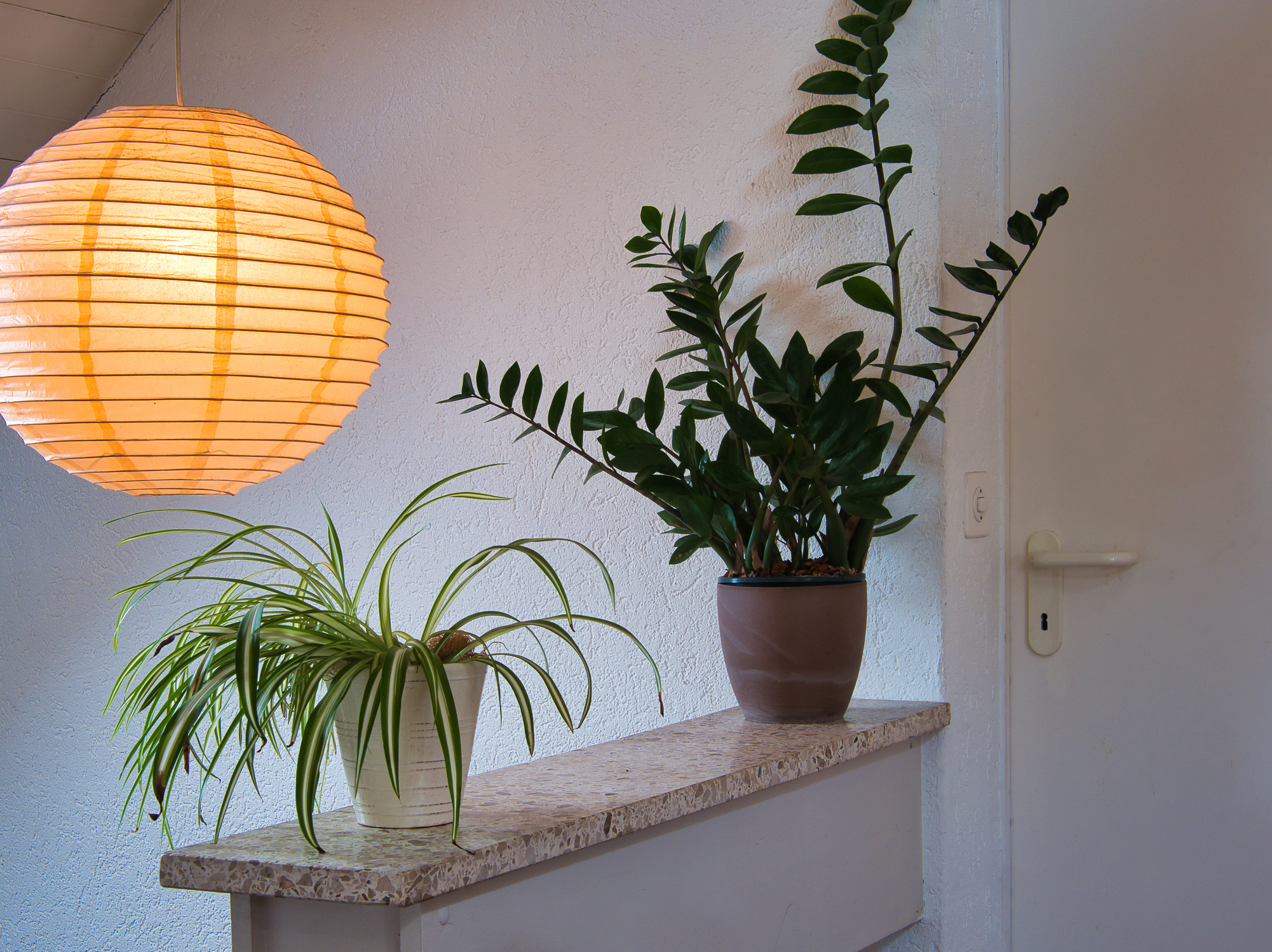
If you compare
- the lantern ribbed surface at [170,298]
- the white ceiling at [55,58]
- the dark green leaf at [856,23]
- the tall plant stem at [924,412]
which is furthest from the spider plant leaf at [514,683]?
the white ceiling at [55,58]

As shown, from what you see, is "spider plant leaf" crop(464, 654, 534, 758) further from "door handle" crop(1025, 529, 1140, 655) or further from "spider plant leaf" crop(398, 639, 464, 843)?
"door handle" crop(1025, 529, 1140, 655)

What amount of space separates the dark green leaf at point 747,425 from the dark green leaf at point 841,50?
0.52 m

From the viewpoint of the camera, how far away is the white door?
1604mm

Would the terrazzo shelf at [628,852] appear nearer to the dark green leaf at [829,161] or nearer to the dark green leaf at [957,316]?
the dark green leaf at [957,316]

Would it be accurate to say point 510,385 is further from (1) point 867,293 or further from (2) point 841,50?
(2) point 841,50

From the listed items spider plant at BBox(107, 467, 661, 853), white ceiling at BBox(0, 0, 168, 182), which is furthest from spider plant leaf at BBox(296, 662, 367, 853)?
white ceiling at BBox(0, 0, 168, 182)

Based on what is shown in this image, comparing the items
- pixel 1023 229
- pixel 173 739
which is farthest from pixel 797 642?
pixel 173 739

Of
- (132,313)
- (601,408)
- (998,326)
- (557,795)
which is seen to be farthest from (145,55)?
(557,795)

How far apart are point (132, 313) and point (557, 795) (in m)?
0.68

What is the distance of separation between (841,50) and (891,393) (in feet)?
1.61

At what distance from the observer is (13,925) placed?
2.66 metres

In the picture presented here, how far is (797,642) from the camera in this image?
4.66 feet

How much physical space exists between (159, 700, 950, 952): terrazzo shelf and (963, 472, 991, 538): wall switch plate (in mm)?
282

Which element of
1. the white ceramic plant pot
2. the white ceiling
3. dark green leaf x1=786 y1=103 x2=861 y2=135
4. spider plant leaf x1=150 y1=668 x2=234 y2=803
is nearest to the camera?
spider plant leaf x1=150 y1=668 x2=234 y2=803
